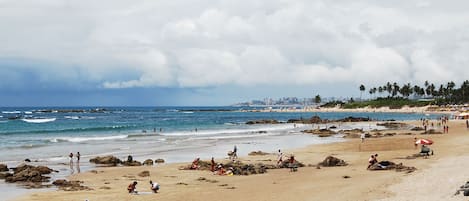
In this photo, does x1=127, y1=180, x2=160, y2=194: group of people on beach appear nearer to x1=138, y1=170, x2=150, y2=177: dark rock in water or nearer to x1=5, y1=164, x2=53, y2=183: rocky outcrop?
x1=138, y1=170, x2=150, y2=177: dark rock in water

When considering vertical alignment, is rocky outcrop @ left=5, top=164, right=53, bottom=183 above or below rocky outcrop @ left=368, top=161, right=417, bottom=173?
below

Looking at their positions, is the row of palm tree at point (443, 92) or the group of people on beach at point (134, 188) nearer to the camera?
the group of people on beach at point (134, 188)

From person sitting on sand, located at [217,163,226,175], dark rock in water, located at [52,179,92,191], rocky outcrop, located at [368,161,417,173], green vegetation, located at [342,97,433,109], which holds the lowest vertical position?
dark rock in water, located at [52,179,92,191]

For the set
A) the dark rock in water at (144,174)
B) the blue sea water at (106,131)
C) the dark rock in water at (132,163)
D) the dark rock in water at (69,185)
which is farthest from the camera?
the blue sea water at (106,131)

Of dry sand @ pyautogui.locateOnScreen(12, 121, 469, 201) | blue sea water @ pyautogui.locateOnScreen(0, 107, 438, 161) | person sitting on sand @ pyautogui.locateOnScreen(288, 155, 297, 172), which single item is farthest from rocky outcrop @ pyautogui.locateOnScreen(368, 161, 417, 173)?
blue sea water @ pyautogui.locateOnScreen(0, 107, 438, 161)

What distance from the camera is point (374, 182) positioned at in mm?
22656

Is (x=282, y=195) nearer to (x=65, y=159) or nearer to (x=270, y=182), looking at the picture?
(x=270, y=182)

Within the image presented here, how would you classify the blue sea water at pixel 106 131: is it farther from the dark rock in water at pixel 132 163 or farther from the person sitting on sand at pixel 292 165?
the person sitting on sand at pixel 292 165

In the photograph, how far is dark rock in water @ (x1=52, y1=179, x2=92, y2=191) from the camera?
23.8 m

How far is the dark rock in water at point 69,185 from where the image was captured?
78.1 ft

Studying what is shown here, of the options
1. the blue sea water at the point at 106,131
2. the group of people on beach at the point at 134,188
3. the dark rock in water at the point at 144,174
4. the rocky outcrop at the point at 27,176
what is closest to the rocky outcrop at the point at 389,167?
the group of people on beach at the point at 134,188

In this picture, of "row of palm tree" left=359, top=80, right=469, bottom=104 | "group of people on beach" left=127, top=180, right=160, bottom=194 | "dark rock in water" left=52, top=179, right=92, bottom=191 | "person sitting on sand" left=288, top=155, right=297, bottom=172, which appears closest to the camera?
"group of people on beach" left=127, top=180, right=160, bottom=194

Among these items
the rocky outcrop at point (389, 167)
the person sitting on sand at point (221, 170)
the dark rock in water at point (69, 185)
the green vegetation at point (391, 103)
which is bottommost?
the dark rock in water at point (69, 185)

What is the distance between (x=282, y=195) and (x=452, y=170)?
8.37 m
